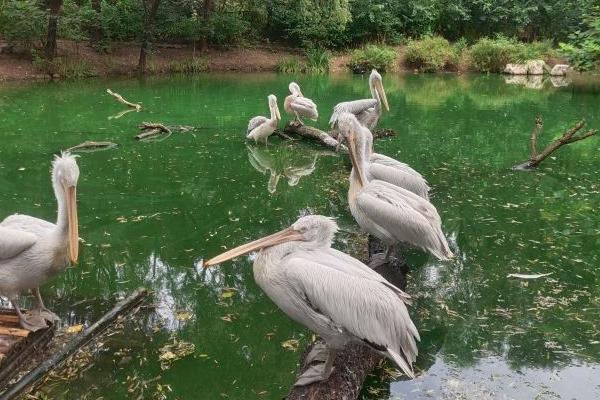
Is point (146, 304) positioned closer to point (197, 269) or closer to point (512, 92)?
point (197, 269)

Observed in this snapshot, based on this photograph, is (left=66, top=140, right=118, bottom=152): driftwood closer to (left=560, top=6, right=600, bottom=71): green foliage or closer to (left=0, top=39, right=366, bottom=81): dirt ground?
(left=0, top=39, right=366, bottom=81): dirt ground

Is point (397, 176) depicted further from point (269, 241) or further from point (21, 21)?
point (21, 21)

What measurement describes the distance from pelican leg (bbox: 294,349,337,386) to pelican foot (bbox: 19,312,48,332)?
1.68 meters

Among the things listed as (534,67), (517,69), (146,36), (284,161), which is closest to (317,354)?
(284,161)

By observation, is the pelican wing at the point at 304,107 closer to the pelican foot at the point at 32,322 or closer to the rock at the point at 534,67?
the pelican foot at the point at 32,322

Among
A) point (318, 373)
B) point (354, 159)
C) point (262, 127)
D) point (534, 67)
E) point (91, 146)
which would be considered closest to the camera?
point (318, 373)

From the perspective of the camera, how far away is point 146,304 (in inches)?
165

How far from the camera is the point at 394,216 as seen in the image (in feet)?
14.2

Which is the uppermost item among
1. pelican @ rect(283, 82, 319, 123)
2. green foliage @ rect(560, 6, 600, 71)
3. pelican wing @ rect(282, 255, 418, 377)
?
green foliage @ rect(560, 6, 600, 71)

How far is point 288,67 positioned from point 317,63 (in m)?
1.40

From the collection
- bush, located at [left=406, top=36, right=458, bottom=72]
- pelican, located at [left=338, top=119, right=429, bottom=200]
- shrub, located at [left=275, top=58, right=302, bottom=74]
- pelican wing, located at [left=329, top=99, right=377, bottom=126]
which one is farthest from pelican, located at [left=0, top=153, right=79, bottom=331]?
bush, located at [left=406, top=36, right=458, bottom=72]

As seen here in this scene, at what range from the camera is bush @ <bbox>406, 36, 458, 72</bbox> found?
2373cm

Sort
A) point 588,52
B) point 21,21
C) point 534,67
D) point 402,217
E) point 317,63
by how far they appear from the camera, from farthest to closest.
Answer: point 534,67 → point 317,63 → point 588,52 → point 21,21 → point 402,217

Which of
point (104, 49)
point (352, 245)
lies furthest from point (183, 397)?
point (104, 49)
